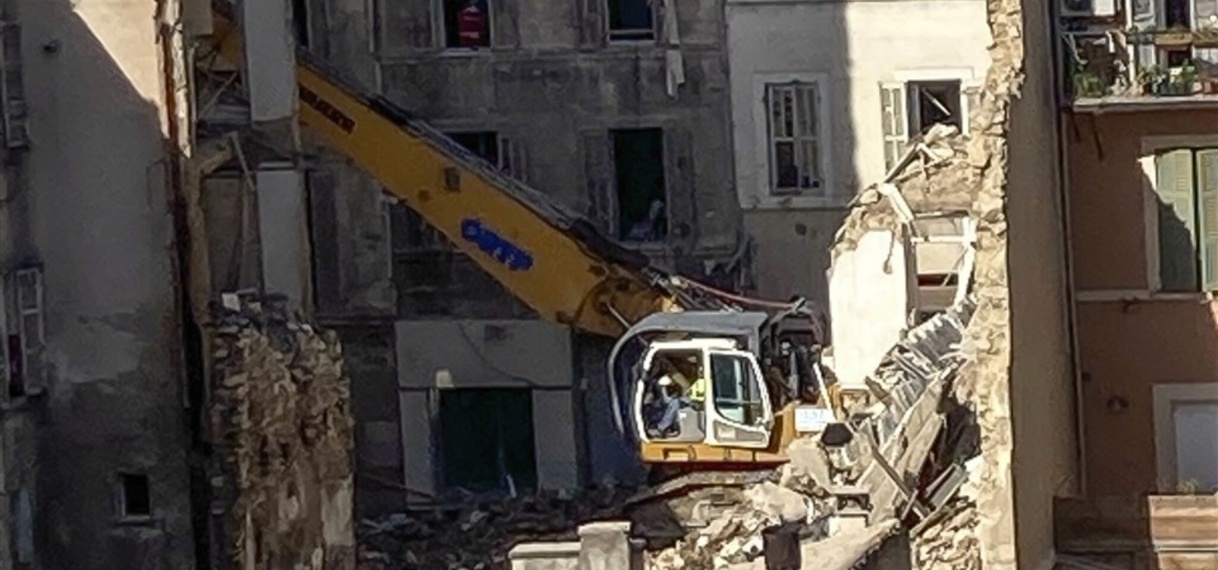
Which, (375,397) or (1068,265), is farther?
(375,397)

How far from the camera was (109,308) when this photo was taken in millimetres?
45000

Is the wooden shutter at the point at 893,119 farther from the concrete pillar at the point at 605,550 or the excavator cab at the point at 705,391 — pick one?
the concrete pillar at the point at 605,550

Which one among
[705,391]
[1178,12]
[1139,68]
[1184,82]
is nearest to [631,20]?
[705,391]

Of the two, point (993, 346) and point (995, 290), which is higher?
point (995, 290)

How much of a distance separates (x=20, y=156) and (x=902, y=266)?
10.4 m

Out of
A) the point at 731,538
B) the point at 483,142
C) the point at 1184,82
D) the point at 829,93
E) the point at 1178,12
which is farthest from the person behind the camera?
the point at 483,142

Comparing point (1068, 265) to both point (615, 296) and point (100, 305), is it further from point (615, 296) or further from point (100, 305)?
point (615, 296)

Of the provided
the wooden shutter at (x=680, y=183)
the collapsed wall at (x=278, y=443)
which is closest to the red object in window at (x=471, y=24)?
the wooden shutter at (x=680, y=183)

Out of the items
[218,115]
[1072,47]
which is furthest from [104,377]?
[1072,47]

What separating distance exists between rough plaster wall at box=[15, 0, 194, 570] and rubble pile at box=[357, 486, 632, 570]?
5.45 metres

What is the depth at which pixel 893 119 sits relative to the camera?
179 feet

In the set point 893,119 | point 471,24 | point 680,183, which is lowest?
point 680,183

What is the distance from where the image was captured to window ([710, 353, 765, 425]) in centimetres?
5025

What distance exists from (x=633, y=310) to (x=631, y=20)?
4681mm
